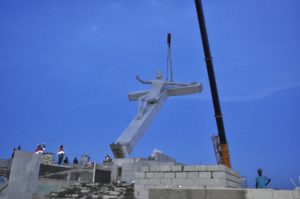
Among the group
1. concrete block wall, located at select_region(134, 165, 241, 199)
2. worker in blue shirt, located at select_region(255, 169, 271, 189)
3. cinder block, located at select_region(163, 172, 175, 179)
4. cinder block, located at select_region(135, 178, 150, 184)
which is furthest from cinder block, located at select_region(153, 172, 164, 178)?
worker in blue shirt, located at select_region(255, 169, 271, 189)

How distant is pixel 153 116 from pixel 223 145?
678 centimetres

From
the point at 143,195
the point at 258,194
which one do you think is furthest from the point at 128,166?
the point at 258,194

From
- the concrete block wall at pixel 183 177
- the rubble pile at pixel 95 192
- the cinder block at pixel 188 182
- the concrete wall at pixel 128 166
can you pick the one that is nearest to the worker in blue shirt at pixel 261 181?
the concrete block wall at pixel 183 177

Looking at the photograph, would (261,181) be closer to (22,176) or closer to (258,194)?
(258,194)

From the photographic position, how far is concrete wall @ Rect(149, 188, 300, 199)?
3.80 m

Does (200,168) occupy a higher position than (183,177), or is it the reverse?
(200,168)

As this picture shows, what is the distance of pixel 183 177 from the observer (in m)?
9.41

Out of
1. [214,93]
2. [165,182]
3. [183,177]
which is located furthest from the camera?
[214,93]

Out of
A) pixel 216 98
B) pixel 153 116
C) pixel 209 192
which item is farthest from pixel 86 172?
pixel 209 192

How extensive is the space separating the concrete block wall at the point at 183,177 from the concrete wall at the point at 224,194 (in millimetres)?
4695

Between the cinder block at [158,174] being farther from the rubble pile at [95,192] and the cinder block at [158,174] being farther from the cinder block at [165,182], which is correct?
the rubble pile at [95,192]

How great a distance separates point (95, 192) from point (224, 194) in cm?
875

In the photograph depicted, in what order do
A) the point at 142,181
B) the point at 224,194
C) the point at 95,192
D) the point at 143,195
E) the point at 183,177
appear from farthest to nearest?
the point at 95,192 < the point at 142,181 < the point at 143,195 < the point at 183,177 < the point at 224,194

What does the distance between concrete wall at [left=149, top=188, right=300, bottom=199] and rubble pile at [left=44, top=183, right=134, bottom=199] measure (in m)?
6.42
